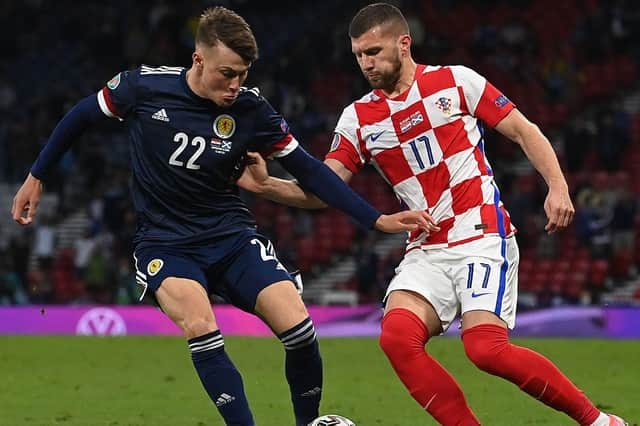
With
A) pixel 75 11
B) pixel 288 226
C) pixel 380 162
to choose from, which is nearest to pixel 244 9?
pixel 75 11

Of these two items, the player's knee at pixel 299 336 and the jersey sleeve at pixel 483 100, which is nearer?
the player's knee at pixel 299 336

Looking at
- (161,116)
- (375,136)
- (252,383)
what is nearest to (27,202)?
(161,116)

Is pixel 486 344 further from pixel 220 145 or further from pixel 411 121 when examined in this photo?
pixel 220 145

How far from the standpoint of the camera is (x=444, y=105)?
6473 millimetres

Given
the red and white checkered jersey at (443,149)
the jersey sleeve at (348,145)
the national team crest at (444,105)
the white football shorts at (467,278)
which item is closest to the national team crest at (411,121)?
the red and white checkered jersey at (443,149)

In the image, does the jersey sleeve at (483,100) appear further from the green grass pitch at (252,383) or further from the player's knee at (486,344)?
the green grass pitch at (252,383)

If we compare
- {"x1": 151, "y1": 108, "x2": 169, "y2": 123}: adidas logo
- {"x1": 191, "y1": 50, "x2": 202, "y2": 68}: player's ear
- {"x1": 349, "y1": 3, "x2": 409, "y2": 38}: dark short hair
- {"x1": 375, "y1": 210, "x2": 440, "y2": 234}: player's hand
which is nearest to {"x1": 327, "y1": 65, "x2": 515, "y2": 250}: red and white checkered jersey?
{"x1": 375, "y1": 210, "x2": 440, "y2": 234}: player's hand

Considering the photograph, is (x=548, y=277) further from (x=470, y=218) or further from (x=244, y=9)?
(x=470, y=218)

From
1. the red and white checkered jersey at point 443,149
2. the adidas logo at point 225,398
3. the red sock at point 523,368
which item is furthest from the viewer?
the red and white checkered jersey at point 443,149

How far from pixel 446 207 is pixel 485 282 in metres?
0.47

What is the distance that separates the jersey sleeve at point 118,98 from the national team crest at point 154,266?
0.82m

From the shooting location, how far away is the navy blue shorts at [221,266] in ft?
20.3

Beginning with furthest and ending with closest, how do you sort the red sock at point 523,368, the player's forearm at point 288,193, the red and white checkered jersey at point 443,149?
1. the player's forearm at point 288,193
2. the red and white checkered jersey at point 443,149
3. the red sock at point 523,368

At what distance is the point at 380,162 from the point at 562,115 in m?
16.8
